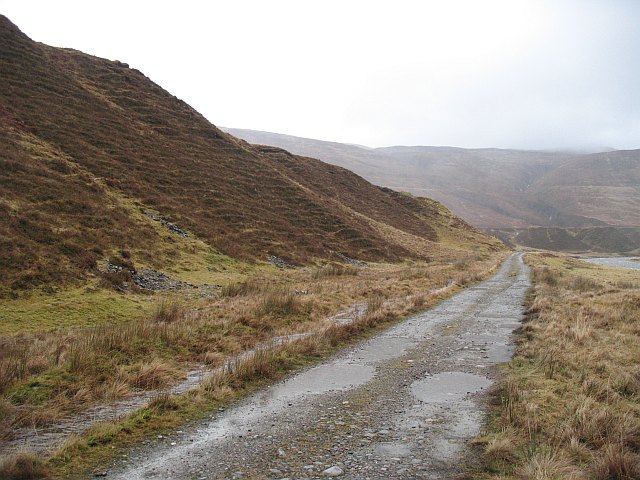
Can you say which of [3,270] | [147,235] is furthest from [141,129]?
[3,270]

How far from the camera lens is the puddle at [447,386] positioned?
25.8ft

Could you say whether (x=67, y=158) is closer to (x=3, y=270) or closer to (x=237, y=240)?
(x=237, y=240)

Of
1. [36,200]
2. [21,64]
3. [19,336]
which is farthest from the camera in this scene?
[21,64]

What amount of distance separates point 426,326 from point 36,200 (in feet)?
69.6

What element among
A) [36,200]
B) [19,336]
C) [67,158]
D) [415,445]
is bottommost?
[19,336]

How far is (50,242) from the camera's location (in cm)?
1941

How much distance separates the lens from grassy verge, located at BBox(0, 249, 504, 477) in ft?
21.6

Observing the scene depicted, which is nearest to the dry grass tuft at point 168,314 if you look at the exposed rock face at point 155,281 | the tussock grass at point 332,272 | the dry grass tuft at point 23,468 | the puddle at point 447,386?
the exposed rock face at point 155,281

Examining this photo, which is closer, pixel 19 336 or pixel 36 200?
pixel 19 336

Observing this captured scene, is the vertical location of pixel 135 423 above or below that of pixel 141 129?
below

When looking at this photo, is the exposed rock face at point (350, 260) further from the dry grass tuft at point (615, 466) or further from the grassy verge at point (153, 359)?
the dry grass tuft at point (615, 466)

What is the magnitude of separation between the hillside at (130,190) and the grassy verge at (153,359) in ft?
22.4

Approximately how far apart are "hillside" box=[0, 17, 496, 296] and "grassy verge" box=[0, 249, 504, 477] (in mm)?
6818

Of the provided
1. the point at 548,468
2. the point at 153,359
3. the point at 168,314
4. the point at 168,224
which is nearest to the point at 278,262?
the point at 168,224
